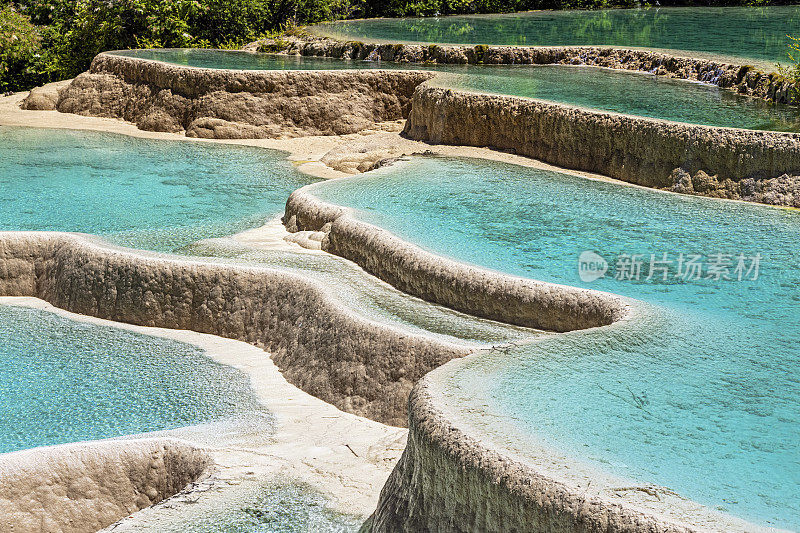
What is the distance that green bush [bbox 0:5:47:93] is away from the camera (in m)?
16.5

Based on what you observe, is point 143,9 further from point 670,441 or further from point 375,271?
point 670,441

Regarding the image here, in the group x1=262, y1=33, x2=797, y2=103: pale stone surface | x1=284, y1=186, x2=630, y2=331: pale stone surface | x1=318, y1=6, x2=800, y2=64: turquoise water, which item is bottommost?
x1=284, y1=186, x2=630, y2=331: pale stone surface

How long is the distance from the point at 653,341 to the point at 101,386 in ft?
11.9

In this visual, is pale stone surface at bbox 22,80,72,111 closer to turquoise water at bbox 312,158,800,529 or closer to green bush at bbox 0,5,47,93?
green bush at bbox 0,5,47,93

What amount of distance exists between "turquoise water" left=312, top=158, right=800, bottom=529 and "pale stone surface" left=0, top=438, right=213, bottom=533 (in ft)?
6.25

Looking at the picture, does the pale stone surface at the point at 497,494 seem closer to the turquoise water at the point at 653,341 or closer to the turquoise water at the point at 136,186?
the turquoise water at the point at 653,341

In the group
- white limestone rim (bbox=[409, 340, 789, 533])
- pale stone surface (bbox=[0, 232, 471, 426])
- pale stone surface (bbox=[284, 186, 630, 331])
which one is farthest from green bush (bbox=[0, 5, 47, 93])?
white limestone rim (bbox=[409, 340, 789, 533])

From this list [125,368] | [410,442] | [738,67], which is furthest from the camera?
[738,67]

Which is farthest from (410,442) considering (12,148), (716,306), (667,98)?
(12,148)

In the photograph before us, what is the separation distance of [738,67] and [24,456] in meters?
9.41

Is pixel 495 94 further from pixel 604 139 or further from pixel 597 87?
pixel 604 139

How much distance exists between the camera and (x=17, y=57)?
16562 millimetres

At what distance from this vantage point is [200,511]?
4.56 m

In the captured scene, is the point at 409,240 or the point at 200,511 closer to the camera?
the point at 200,511
